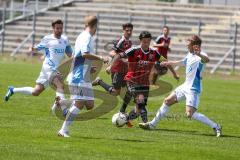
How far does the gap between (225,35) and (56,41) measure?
2326 cm

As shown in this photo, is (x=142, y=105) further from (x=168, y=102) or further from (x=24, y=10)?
(x=24, y=10)

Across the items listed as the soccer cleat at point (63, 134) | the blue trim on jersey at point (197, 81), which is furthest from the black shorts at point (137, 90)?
the soccer cleat at point (63, 134)

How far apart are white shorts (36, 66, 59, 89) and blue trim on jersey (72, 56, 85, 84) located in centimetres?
380

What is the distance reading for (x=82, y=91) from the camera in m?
13.8

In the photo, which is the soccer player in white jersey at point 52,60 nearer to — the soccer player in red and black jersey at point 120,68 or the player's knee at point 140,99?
the soccer player in red and black jersey at point 120,68

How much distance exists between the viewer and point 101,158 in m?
11.4

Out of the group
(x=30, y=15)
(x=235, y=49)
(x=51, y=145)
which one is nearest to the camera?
(x=51, y=145)

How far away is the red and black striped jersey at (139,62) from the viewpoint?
15.8 meters

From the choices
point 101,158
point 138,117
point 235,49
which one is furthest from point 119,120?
point 235,49

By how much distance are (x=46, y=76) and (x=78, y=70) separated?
398cm

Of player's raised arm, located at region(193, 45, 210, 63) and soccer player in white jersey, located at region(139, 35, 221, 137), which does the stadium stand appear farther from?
player's raised arm, located at region(193, 45, 210, 63)

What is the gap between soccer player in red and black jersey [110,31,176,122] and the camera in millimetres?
15781

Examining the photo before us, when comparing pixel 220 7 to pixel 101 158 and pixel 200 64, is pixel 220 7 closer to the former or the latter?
pixel 200 64

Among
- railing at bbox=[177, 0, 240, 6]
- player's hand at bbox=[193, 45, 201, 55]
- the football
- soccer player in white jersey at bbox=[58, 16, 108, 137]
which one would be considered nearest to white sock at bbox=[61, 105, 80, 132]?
soccer player in white jersey at bbox=[58, 16, 108, 137]
